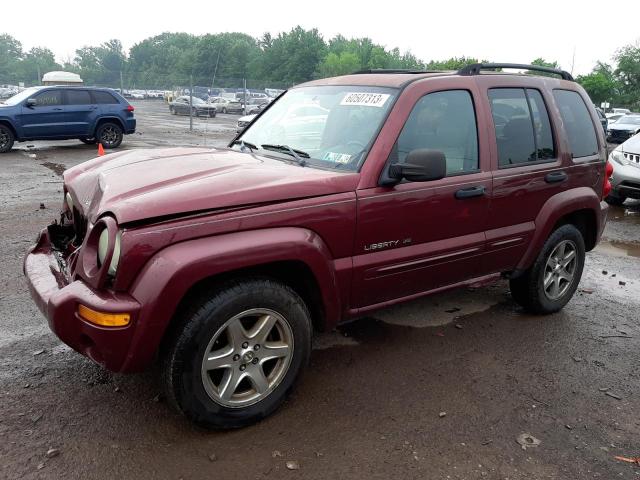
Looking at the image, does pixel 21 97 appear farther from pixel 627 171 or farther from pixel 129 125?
pixel 627 171

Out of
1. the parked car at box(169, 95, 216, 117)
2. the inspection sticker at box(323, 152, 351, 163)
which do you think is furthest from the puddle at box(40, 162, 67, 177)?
the parked car at box(169, 95, 216, 117)

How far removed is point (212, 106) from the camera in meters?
32.5

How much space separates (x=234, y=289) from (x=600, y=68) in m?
78.1

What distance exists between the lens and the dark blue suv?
44.5ft

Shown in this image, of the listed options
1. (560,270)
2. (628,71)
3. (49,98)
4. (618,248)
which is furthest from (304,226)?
(628,71)

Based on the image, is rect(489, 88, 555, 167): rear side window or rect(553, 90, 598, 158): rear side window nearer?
rect(489, 88, 555, 167): rear side window

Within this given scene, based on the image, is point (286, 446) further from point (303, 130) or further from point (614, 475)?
point (303, 130)

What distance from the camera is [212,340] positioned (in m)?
2.75

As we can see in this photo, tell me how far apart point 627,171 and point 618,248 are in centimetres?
274

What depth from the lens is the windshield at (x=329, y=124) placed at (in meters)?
3.39

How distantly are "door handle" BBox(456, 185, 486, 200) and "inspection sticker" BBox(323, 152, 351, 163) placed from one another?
0.80 m

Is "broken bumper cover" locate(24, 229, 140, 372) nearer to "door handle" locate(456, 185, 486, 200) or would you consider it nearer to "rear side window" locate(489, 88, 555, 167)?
"door handle" locate(456, 185, 486, 200)

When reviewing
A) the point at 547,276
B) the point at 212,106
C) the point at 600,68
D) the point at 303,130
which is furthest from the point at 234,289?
the point at 600,68

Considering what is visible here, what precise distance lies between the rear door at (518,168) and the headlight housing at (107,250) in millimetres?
2489
